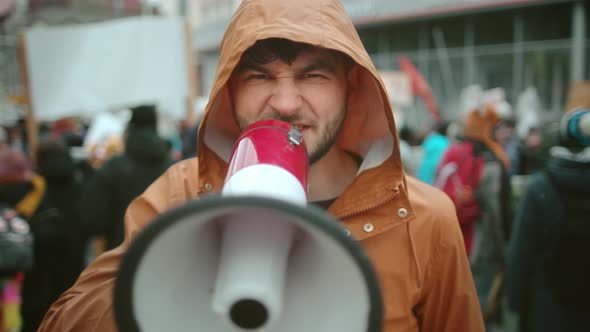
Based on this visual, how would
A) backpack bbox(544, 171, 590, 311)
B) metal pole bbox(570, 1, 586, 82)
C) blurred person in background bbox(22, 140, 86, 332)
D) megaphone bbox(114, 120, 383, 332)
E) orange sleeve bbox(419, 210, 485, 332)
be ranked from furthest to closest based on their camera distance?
metal pole bbox(570, 1, 586, 82), blurred person in background bbox(22, 140, 86, 332), backpack bbox(544, 171, 590, 311), orange sleeve bbox(419, 210, 485, 332), megaphone bbox(114, 120, 383, 332)

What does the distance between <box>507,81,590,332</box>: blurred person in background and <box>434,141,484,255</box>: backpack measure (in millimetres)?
1004

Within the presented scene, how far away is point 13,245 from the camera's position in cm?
302

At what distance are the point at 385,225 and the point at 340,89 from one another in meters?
0.43

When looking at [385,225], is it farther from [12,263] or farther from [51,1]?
[51,1]

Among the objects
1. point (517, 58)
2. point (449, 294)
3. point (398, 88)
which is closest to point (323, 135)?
point (449, 294)

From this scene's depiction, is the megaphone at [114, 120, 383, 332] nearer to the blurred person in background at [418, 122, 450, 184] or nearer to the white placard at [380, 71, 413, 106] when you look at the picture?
the blurred person in background at [418, 122, 450, 184]

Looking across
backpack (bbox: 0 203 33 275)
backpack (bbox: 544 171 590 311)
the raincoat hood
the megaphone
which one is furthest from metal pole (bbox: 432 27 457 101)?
the megaphone

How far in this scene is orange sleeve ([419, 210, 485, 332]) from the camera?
1532 mm

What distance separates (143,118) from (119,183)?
21.8 inches

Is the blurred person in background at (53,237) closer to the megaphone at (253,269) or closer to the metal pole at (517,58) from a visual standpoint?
the megaphone at (253,269)

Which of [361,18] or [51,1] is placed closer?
[361,18]

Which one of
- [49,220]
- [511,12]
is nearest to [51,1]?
[511,12]

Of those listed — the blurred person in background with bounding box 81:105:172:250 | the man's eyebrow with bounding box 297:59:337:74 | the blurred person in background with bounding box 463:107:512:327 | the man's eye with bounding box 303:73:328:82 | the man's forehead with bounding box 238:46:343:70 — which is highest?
the man's forehead with bounding box 238:46:343:70

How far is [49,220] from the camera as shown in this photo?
3914 mm
